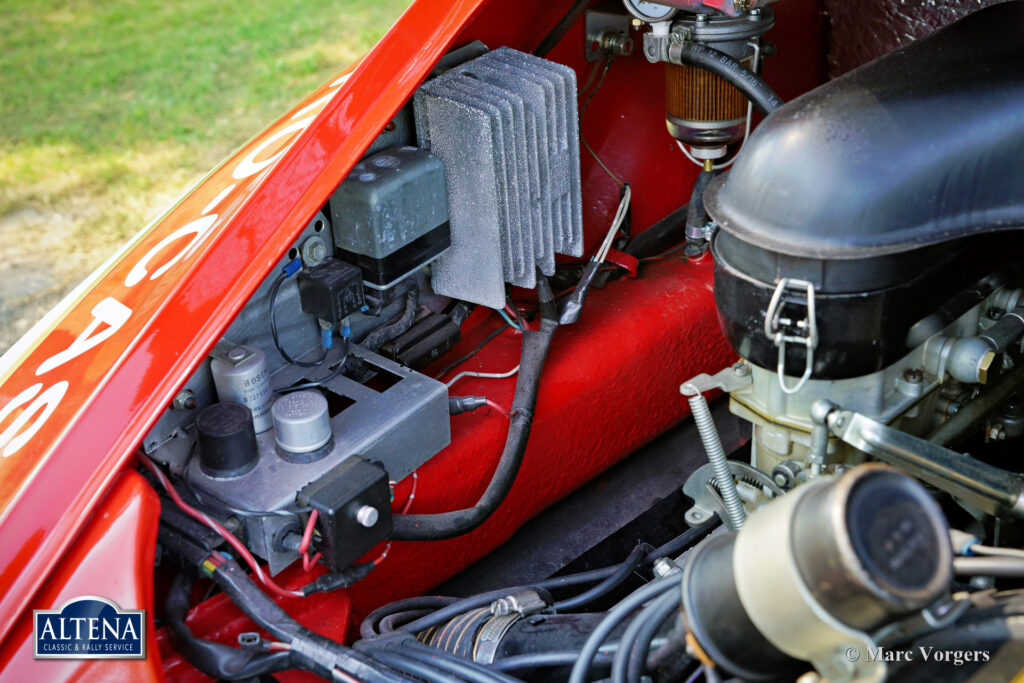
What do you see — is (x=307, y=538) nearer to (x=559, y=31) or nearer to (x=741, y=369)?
(x=741, y=369)

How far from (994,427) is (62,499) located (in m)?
1.08

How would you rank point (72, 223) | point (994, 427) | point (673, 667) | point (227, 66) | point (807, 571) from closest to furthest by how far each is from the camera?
point (807, 571), point (673, 667), point (994, 427), point (72, 223), point (227, 66)

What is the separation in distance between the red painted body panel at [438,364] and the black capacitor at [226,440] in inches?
4.2

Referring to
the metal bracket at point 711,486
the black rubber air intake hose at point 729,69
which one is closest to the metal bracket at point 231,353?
the metal bracket at point 711,486

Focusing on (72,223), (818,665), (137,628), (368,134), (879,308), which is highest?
(368,134)

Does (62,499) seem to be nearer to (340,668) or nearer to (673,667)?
(340,668)

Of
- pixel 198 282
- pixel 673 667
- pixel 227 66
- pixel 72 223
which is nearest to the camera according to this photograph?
pixel 673 667

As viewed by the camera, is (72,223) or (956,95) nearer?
(956,95)

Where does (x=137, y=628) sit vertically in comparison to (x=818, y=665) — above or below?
below

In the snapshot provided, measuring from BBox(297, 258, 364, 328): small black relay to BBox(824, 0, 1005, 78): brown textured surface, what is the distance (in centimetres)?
93

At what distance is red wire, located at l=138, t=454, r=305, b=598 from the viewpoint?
114 centimetres

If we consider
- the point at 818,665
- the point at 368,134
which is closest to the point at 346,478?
the point at 368,134

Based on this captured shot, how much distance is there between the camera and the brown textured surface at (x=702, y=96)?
157 cm

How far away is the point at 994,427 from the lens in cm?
137
